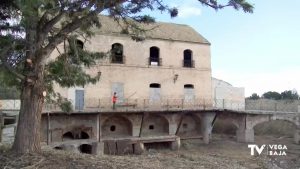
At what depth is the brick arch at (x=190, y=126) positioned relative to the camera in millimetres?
26656

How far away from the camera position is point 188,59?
27.4m

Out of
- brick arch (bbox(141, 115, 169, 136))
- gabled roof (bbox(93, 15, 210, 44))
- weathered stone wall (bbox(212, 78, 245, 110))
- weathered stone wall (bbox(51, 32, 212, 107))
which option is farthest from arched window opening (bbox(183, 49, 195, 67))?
brick arch (bbox(141, 115, 169, 136))

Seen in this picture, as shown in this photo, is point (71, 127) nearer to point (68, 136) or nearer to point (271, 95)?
point (68, 136)

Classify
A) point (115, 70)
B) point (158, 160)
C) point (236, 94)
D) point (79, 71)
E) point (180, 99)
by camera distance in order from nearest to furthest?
point (158, 160) → point (79, 71) → point (115, 70) → point (180, 99) → point (236, 94)

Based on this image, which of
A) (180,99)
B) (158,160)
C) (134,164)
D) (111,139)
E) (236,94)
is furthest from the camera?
(236,94)

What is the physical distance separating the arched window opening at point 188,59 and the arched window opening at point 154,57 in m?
2.15

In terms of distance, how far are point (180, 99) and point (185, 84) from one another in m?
1.23

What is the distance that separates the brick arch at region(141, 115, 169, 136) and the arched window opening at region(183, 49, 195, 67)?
14.3 ft

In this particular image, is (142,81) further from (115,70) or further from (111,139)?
(111,139)

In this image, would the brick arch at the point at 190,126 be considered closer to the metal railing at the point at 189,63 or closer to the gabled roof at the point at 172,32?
the metal railing at the point at 189,63

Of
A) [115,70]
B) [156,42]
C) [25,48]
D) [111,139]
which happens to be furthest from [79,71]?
[156,42]

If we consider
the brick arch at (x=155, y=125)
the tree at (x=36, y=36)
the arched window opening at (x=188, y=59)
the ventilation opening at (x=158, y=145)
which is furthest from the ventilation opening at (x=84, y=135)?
the tree at (x=36, y=36)

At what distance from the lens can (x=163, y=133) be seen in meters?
25.8

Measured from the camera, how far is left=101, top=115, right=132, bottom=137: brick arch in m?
24.3
